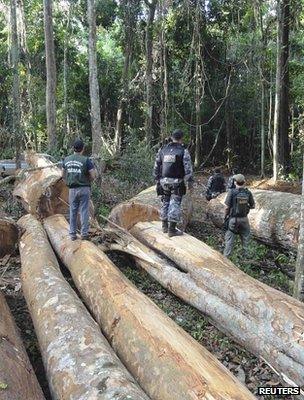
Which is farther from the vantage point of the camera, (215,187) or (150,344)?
(215,187)

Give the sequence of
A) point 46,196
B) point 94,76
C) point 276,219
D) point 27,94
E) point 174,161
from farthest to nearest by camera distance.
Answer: point 27,94, point 94,76, point 46,196, point 276,219, point 174,161

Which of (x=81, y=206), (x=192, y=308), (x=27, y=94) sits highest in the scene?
(x=27, y=94)

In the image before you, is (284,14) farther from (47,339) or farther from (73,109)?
(47,339)

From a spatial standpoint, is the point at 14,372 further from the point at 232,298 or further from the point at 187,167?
the point at 187,167

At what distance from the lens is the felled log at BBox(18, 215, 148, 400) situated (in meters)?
3.57

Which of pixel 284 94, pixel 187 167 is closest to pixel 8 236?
pixel 187 167

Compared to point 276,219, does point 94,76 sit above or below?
above

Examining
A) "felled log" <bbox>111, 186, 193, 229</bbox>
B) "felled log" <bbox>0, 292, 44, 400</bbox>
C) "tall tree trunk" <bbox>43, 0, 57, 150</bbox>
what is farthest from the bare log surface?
"tall tree trunk" <bbox>43, 0, 57, 150</bbox>

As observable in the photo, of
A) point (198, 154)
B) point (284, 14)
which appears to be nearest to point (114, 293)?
point (284, 14)

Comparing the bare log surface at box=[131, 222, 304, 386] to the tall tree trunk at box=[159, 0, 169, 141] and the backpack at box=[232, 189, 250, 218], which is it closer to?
the backpack at box=[232, 189, 250, 218]

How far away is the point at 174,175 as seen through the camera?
8.01 meters

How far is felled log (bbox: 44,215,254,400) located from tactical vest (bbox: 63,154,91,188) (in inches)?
69.0

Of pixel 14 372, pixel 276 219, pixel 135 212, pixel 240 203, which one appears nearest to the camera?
pixel 14 372

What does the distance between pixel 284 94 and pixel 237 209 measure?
450 inches
